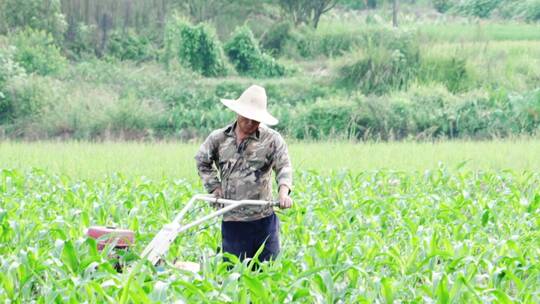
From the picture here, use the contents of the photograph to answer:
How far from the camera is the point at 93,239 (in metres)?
5.70

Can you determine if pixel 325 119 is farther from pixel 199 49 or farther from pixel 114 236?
pixel 114 236

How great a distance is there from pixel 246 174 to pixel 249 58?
21.0 m

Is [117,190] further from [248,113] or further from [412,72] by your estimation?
[412,72]

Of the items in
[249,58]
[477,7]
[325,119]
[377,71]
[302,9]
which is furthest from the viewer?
[477,7]

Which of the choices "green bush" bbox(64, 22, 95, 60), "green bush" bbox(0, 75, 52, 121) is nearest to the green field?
"green bush" bbox(0, 75, 52, 121)

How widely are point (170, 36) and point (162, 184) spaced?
54.0 ft

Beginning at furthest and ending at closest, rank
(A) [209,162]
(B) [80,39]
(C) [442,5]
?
(C) [442,5]
(B) [80,39]
(A) [209,162]

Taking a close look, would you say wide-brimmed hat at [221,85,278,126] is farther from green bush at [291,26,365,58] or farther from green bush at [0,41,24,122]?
green bush at [291,26,365,58]

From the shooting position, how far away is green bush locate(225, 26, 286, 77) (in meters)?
26.8

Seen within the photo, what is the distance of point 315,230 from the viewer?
7.79 meters

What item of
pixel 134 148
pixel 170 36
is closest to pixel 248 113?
pixel 134 148

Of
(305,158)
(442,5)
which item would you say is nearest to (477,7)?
(442,5)

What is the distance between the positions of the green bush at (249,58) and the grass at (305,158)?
1081 centimetres

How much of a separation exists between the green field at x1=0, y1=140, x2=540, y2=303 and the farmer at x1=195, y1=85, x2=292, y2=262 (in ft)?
0.68
